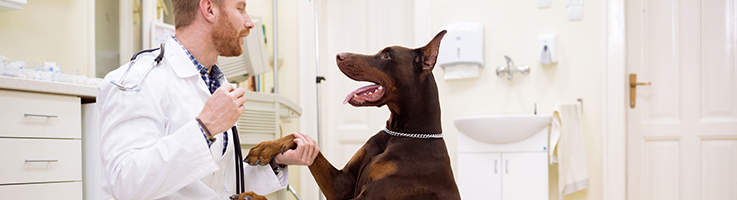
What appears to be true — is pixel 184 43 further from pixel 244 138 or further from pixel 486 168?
pixel 486 168

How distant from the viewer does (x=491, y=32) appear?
3775 mm

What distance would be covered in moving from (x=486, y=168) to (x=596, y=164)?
2.69 ft

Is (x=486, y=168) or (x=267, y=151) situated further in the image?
(x=486, y=168)

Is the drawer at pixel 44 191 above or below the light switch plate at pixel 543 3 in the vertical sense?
below

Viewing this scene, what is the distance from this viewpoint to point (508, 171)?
3.28 meters

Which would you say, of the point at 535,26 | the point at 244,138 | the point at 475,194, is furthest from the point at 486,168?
the point at 244,138

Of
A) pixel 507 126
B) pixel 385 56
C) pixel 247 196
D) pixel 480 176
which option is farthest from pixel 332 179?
pixel 480 176

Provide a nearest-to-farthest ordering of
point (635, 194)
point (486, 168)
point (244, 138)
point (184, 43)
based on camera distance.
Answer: point (184, 43), point (244, 138), point (486, 168), point (635, 194)

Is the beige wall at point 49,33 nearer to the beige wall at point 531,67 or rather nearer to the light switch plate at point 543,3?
the beige wall at point 531,67

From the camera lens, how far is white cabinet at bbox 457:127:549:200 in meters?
3.23

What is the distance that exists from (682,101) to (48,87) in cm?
361

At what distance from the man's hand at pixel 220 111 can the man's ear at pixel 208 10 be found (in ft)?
0.83

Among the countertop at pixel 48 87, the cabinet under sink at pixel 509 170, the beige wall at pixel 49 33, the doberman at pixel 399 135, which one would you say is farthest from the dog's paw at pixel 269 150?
the cabinet under sink at pixel 509 170

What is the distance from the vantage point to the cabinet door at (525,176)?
322 cm
